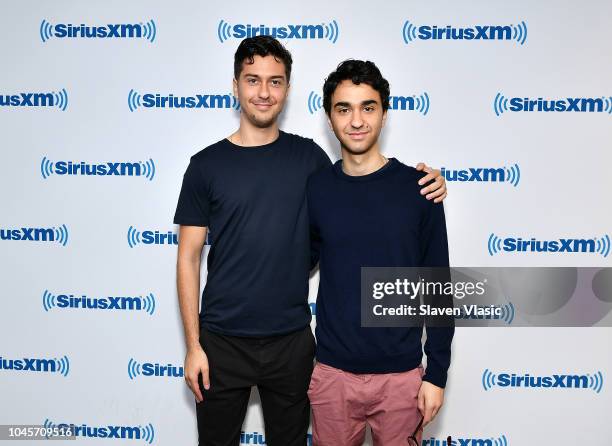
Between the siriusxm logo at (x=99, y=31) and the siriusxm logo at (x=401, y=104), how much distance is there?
0.72m

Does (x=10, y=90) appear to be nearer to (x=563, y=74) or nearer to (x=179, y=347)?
(x=179, y=347)

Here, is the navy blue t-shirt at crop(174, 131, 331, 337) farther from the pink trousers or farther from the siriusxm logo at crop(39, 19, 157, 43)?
the siriusxm logo at crop(39, 19, 157, 43)

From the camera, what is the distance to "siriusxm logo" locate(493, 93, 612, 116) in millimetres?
1929

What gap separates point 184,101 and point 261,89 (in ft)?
2.01

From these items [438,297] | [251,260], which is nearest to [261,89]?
[251,260]

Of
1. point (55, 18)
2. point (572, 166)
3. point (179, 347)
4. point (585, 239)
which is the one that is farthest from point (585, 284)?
point (55, 18)

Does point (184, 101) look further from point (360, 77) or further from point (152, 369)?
point (152, 369)

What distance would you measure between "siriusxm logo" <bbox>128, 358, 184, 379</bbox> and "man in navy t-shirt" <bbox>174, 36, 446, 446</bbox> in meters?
0.54

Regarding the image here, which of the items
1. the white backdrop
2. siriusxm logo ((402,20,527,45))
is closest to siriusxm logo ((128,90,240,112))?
the white backdrop

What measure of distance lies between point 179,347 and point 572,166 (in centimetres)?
186

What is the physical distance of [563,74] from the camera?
6.31 ft

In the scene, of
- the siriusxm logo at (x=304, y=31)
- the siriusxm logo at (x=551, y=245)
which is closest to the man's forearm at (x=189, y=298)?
the siriusxm logo at (x=304, y=31)

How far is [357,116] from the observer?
137cm

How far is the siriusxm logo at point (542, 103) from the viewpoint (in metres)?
1.93
